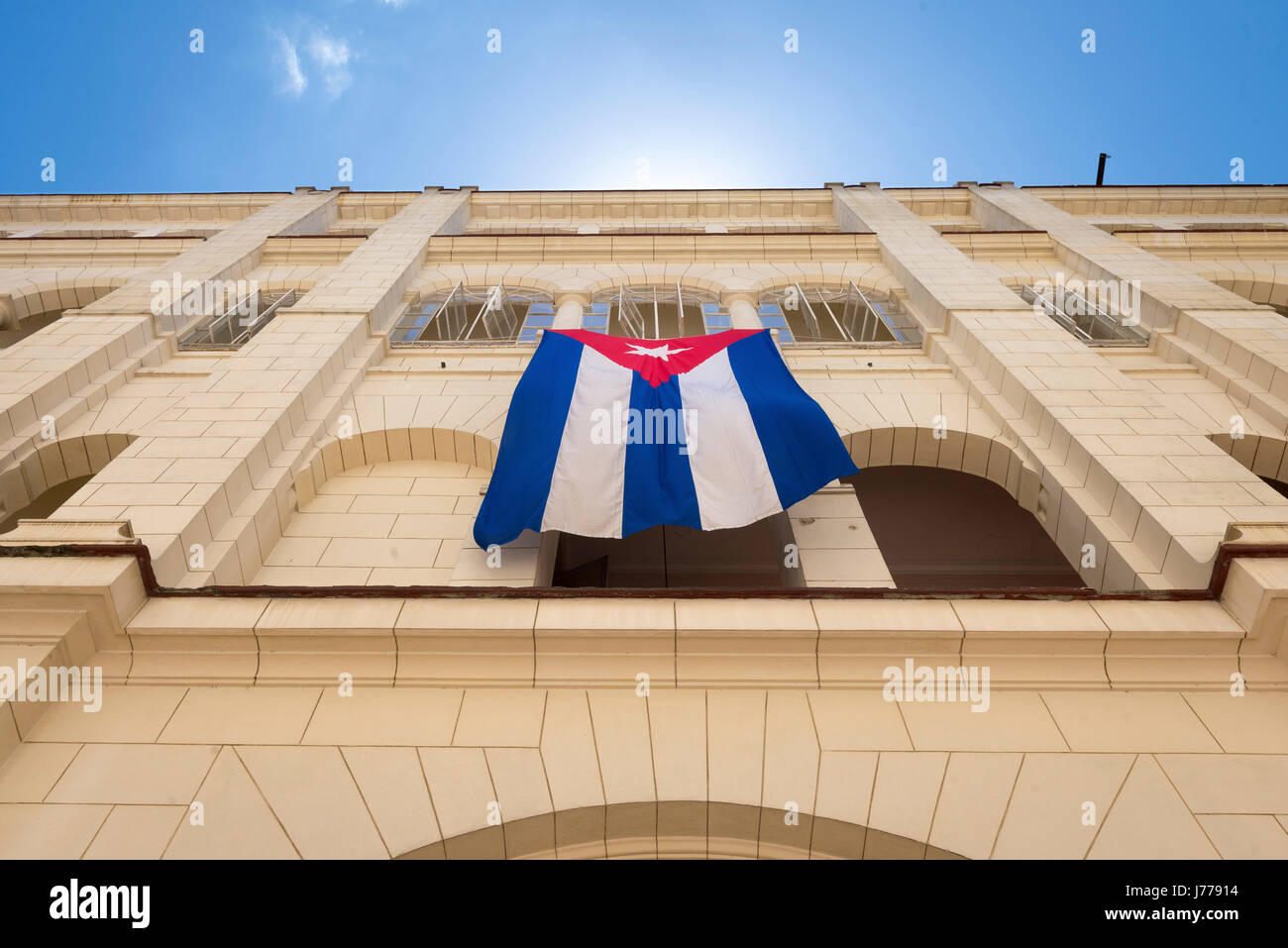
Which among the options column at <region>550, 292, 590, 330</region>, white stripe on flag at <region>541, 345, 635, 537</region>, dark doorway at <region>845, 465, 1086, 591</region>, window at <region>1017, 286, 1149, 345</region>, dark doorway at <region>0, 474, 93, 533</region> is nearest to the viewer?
white stripe on flag at <region>541, 345, 635, 537</region>

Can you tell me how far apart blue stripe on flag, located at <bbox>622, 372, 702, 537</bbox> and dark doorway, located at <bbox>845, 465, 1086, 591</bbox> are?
220 inches

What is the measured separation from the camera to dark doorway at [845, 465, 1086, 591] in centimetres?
1254

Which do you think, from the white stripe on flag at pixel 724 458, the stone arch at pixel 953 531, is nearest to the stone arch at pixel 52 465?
the white stripe on flag at pixel 724 458

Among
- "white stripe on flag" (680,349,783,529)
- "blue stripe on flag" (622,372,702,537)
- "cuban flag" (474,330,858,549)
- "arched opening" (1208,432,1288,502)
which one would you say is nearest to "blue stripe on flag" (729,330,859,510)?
"cuban flag" (474,330,858,549)

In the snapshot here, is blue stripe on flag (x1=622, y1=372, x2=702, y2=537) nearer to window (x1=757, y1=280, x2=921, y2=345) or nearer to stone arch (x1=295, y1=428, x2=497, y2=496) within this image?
stone arch (x1=295, y1=428, x2=497, y2=496)

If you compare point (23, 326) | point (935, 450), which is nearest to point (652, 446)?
point (935, 450)

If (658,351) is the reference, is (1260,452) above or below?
below

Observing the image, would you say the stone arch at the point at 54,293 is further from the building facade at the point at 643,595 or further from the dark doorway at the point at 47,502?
the dark doorway at the point at 47,502

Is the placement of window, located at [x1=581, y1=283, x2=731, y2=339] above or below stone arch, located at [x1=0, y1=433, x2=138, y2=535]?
above

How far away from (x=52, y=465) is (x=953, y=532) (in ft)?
46.2

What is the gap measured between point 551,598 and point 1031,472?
6.20m

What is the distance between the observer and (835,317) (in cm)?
1391

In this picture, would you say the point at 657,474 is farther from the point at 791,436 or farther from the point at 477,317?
the point at 477,317

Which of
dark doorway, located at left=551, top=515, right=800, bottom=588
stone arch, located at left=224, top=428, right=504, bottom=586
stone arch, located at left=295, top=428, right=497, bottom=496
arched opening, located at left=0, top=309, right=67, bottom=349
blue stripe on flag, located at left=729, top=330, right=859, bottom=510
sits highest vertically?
arched opening, located at left=0, top=309, right=67, bottom=349
